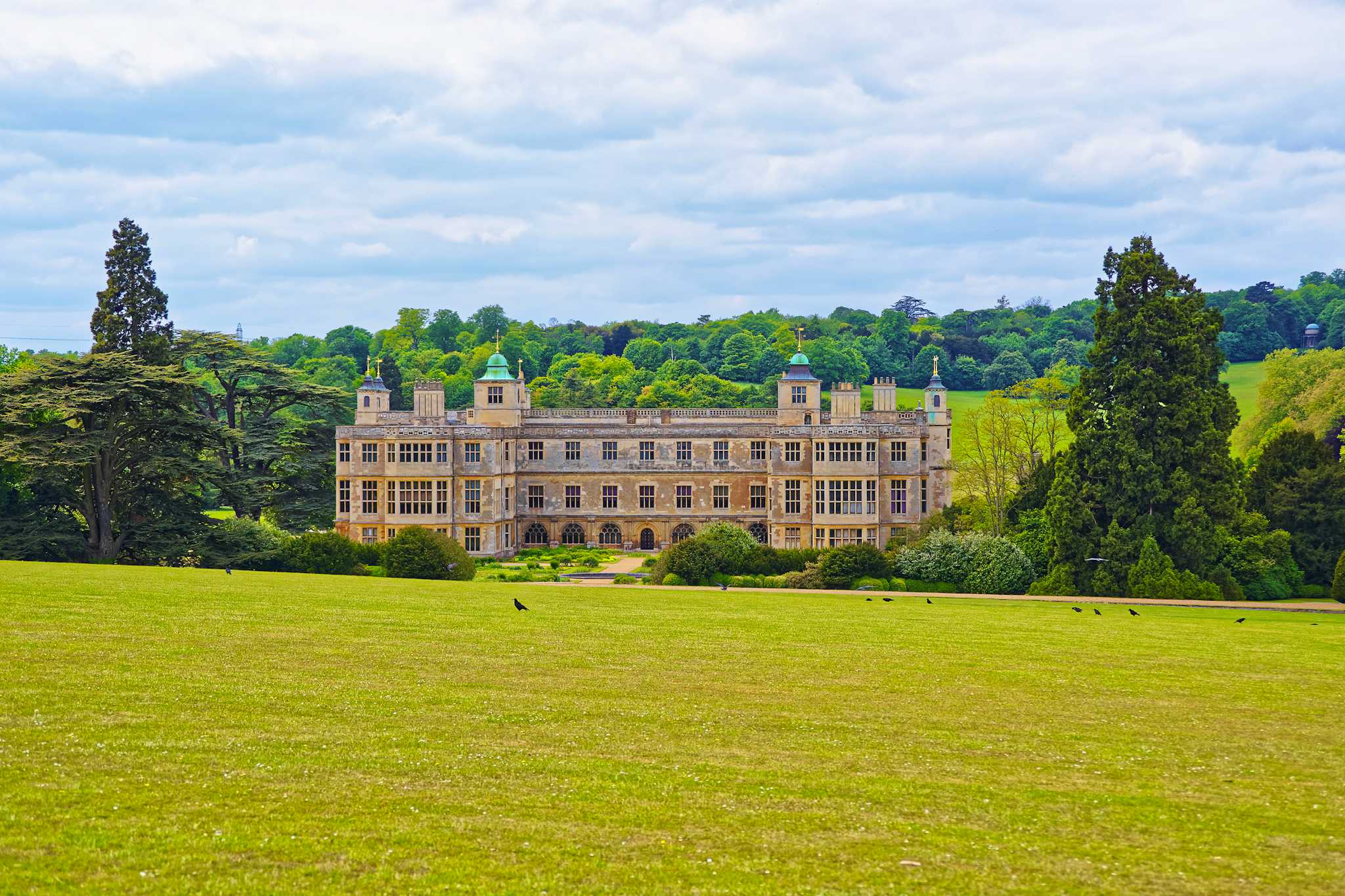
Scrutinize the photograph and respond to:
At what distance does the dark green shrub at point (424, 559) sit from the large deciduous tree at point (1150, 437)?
24233 millimetres

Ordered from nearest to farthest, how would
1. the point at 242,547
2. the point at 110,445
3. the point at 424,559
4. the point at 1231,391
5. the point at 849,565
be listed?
the point at 424,559
the point at 849,565
the point at 242,547
the point at 110,445
the point at 1231,391

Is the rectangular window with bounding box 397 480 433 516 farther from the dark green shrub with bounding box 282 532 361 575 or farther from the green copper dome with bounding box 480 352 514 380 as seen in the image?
the dark green shrub with bounding box 282 532 361 575

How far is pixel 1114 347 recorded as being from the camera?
174 feet

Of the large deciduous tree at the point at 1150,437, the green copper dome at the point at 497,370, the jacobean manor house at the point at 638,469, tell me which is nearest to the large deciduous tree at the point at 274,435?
the jacobean manor house at the point at 638,469

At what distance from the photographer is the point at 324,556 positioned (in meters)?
52.5

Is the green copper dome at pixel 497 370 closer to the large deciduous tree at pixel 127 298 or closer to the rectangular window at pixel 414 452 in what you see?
the rectangular window at pixel 414 452

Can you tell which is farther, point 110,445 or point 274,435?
point 274,435

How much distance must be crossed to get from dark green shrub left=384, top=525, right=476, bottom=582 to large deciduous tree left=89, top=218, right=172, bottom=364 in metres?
18.1

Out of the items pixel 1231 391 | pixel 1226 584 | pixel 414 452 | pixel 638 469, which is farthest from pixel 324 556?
pixel 1231 391

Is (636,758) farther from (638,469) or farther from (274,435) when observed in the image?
(638,469)

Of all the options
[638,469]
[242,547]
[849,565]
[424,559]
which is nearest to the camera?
[424,559]

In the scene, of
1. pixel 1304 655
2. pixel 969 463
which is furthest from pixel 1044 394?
pixel 1304 655

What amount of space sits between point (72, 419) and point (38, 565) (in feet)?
57.2

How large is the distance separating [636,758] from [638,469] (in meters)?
59.3
